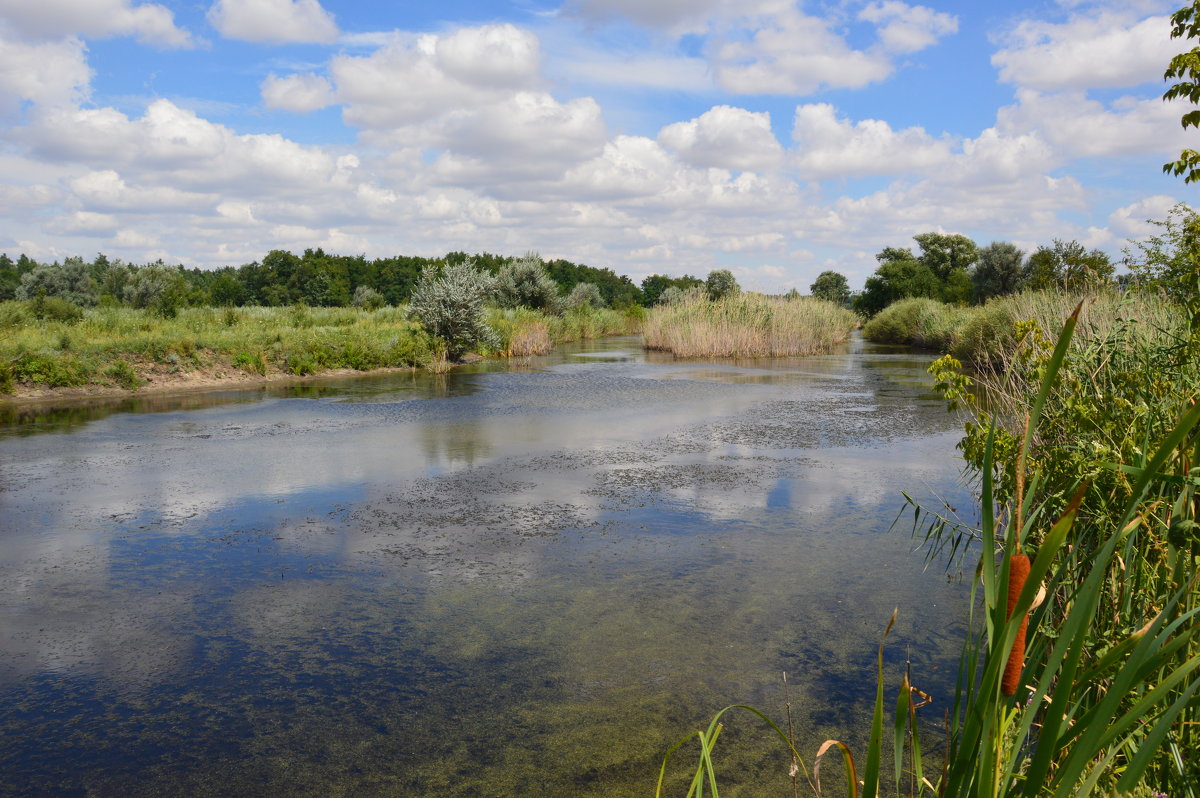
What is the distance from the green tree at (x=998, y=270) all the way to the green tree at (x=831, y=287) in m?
15.5

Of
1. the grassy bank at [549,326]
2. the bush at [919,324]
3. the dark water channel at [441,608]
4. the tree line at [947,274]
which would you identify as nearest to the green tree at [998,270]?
the tree line at [947,274]

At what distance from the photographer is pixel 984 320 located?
25.7 metres

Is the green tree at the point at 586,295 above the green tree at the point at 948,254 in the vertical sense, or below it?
below

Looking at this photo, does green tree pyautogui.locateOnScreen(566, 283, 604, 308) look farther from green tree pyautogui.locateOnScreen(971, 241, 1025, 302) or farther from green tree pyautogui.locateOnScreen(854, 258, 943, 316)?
green tree pyautogui.locateOnScreen(971, 241, 1025, 302)

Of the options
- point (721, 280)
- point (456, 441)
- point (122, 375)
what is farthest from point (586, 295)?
point (456, 441)

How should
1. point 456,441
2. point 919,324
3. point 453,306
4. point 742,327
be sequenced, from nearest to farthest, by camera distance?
point 456,441, point 453,306, point 742,327, point 919,324

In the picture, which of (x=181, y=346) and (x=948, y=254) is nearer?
(x=181, y=346)

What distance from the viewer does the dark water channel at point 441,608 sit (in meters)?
3.75

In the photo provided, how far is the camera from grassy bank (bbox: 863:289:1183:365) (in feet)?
21.2

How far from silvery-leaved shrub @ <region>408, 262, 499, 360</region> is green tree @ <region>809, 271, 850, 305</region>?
159 ft

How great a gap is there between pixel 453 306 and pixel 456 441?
1370 centimetres

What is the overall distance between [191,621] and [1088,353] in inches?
223

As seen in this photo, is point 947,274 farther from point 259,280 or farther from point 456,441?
point 456,441

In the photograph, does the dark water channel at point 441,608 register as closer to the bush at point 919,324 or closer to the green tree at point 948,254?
the bush at point 919,324
